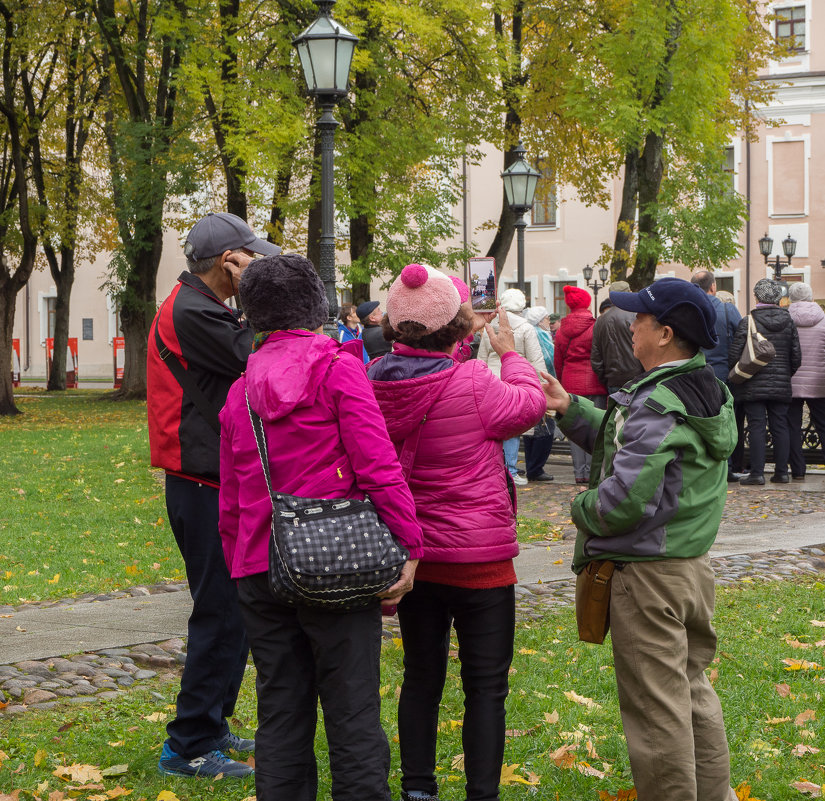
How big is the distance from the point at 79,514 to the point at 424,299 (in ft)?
28.5

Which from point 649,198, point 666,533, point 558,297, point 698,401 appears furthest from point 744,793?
point 558,297

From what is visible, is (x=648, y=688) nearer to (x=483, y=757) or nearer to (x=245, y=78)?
(x=483, y=757)

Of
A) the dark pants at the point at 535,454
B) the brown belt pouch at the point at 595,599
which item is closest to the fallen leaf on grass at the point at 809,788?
the brown belt pouch at the point at 595,599

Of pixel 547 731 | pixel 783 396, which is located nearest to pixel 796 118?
pixel 783 396

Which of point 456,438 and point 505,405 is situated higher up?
point 505,405

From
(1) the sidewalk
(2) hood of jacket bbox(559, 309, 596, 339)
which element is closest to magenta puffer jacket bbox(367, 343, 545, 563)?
(1) the sidewalk

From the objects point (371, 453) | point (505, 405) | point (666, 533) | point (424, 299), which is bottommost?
point (666, 533)

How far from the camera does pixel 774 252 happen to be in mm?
42625

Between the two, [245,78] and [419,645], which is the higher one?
[245,78]

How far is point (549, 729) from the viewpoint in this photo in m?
4.80

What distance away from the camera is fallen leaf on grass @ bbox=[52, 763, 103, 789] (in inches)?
170

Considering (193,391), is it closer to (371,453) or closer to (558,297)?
(371,453)

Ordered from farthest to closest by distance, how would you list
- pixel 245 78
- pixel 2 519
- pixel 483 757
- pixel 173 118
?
pixel 173 118 < pixel 245 78 < pixel 2 519 < pixel 483 757

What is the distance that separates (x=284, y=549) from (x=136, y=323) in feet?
86.1
